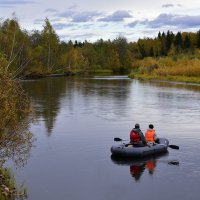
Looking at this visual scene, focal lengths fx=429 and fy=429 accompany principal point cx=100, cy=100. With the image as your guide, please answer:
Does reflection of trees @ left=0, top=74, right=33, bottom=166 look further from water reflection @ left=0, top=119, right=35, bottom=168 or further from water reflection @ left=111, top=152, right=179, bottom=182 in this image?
water reflection @ left=111, top=152, right=179, bottom=182

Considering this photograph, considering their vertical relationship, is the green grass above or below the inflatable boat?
above

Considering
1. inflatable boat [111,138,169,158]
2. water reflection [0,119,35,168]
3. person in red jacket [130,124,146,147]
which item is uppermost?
water reflection [0,119,35,168]

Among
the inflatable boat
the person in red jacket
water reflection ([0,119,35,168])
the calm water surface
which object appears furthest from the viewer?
the person in red jacket

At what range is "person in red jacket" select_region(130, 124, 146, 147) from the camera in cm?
2014

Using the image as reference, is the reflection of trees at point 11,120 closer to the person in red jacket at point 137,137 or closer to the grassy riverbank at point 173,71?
the person in red jacket at point 137,137

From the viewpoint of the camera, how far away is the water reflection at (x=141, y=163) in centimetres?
1830

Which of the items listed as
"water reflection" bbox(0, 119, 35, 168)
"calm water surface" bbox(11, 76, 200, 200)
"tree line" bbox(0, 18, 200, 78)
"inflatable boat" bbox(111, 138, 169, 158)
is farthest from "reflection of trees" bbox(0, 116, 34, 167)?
"tree line" bbox(0, 18, 200, 78)

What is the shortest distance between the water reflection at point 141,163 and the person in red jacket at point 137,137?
2.54ft

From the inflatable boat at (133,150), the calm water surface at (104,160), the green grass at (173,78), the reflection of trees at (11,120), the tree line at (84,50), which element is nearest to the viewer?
the reflection of trees at (11,120)

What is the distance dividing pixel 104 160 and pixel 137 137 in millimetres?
1897

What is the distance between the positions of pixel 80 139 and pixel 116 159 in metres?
5.02

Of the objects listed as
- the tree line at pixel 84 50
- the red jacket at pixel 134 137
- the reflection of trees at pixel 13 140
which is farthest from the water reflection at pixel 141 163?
the tree line at pixel 84 50

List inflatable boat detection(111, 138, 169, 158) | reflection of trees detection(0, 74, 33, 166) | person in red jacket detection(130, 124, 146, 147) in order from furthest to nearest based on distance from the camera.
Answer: person in red jacket detection(130, 124, 146, 147)
inflatable boat detection(111, 138, 169, 158)
reflection of trees detection(0, 74, 33, 166)

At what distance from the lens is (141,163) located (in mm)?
19562
